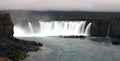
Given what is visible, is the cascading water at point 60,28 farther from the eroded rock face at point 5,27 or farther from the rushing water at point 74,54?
the eroded rock face at point 5,27

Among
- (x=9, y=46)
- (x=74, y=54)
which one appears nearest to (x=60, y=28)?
(x=74, y=54)

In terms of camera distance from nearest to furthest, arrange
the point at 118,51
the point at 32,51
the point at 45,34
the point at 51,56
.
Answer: the point at 51,56 → the point at 32,51 → the point at 118,51 → the point at 45,34

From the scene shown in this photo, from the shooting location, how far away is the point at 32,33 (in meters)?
136

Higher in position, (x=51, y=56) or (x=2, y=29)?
(x=2, y=29)

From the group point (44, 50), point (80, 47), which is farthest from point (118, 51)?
point (44, 50)

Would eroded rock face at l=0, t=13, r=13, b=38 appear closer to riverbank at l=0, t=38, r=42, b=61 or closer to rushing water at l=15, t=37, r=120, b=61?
riverbank at l=0, t=38, r=42, b=61

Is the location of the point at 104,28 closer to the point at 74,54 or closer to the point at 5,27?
the point at 5,27

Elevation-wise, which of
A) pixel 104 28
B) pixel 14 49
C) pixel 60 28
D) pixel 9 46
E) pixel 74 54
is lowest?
pixel 74 54

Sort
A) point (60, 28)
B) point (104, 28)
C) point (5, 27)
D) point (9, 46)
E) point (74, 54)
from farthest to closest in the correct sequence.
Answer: point (60, 28) < point (104, 28) < point (5, 27) < point (74, 54) < point (9, 46)

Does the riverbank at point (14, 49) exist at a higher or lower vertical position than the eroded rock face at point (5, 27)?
lower

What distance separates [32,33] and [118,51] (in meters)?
55.1

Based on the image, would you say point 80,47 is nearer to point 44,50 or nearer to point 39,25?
point 44,50

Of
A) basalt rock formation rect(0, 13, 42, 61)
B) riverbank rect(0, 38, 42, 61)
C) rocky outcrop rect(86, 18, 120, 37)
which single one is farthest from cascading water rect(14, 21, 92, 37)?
riverbank rect(0, 38, 42, 61)

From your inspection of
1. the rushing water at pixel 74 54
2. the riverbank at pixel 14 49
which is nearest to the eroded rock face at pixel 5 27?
the riverbank at pixel 14 49
